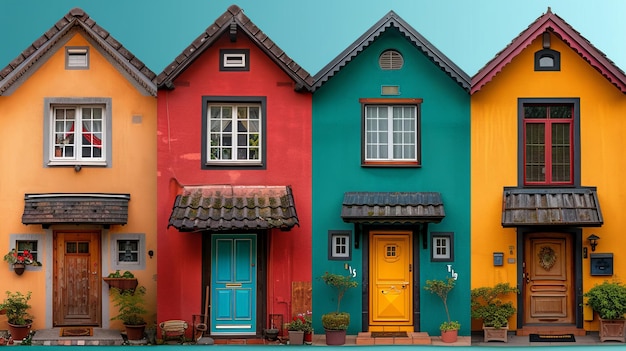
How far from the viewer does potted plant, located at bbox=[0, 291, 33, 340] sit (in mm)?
19500

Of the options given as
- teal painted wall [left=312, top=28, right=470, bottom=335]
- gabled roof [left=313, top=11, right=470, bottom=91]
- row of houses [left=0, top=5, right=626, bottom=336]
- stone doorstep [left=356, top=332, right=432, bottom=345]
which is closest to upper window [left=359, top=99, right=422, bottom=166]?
row of houses [left=0, top=5, right=626, bottom=336]

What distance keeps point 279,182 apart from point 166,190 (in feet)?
8.01

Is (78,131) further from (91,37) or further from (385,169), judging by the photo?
(385,169)

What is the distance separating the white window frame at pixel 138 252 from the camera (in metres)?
20.3

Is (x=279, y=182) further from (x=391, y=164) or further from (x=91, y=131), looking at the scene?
(x=91, y=131)

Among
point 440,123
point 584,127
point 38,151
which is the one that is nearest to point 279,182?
point 440,123

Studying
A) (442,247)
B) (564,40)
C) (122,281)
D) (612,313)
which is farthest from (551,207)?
(122,281)

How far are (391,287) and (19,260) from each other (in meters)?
8.21

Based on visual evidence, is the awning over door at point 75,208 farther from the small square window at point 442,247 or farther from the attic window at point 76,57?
the small square window at point 442,247

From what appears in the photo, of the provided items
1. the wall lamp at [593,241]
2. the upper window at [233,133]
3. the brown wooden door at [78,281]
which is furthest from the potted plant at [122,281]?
the wall lamp at [593,241]

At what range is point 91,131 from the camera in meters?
20.3

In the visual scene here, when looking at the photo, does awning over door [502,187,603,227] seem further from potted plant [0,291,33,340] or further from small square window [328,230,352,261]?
potted plant [0,291,33,340]

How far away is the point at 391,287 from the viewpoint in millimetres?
19750

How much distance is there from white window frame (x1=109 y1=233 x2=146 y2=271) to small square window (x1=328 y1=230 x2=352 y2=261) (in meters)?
4.21
